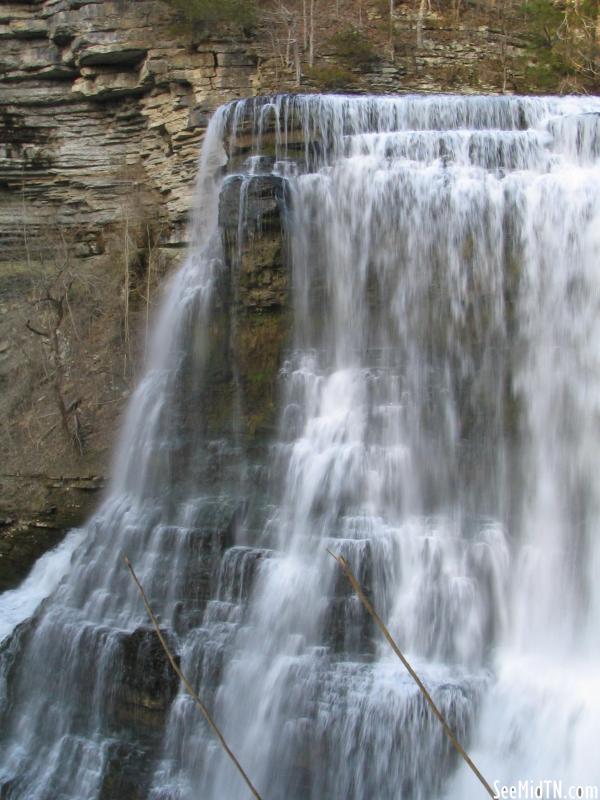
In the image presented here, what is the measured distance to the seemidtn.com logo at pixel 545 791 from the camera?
7902mm

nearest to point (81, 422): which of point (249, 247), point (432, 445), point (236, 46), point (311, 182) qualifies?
point (249, 247)

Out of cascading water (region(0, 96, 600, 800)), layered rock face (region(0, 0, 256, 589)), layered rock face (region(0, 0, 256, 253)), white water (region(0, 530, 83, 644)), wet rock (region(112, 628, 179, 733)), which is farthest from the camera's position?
layered rock face (region(0, 0, 256, 253))

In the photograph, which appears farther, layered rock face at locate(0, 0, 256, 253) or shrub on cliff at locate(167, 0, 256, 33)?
layered rock face at locate(0, 0, 256, 253)

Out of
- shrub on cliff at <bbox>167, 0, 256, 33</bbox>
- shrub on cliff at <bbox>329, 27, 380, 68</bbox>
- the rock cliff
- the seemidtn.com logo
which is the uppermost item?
shrub on cliff at <bbox>329, 27, 380, 68</bbox>

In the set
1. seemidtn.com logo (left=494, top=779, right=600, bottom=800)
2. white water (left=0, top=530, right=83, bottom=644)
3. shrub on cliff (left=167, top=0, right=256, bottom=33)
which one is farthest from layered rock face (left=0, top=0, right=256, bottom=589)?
seemidtn.com logo (left=494, top=779, right=600, bottom=800)

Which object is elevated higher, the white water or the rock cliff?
the rock cliff

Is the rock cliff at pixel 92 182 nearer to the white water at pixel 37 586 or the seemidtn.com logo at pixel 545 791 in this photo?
the white water at pixel 37 586

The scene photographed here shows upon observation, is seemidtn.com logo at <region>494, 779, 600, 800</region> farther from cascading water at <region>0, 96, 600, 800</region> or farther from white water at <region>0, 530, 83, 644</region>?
white water at <region>0, 530, 83, 644</region>

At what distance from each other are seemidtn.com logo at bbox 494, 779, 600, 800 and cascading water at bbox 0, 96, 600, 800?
11 cm

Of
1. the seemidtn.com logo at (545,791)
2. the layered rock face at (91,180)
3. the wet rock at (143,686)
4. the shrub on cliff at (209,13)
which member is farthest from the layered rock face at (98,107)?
the seemidtn.com logo at (545,791)

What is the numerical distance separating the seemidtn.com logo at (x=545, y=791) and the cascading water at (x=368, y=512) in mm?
110

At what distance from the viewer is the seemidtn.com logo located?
7.90 meters

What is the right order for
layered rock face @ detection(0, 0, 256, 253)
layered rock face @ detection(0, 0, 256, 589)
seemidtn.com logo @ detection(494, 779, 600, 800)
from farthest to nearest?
layered rock face @ detection(0, 0, 256, 253)
layered rock face @ detection(0, 0, 256, 589)
seemidtn.com logo @ detection(494, 779, 600, 800)

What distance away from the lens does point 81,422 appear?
1684cm
